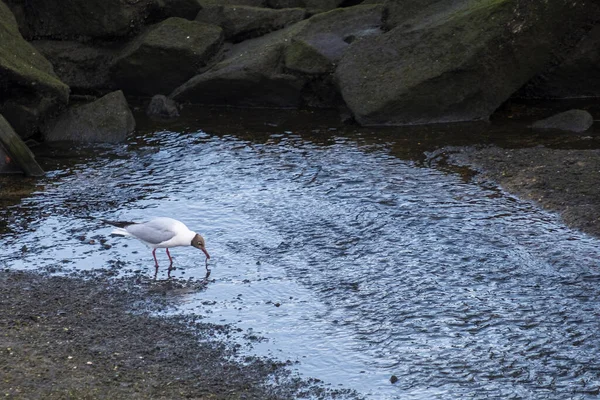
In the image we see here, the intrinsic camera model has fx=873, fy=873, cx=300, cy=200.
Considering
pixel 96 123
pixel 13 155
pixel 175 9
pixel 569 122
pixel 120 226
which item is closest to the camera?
pixel 120 226

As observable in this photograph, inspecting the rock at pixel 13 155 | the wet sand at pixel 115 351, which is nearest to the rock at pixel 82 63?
the rock at pixel 13 155

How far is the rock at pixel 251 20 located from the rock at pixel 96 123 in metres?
4.86

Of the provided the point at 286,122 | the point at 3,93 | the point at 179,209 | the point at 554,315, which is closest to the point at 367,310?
the point at 554,315

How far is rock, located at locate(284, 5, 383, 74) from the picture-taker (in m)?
21.0

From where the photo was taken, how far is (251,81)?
21.4 meters

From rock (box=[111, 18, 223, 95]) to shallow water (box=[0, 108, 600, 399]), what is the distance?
14.4ft

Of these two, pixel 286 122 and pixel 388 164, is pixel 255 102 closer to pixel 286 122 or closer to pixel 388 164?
pixel 286 122

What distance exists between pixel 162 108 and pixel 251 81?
2.30 meters

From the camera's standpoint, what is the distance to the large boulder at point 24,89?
18922mm

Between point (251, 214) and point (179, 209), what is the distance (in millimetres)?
1311

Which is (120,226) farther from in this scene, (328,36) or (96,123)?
(328,36)

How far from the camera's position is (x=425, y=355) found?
30.7 feet

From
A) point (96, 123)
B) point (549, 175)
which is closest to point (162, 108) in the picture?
point (96, 123)

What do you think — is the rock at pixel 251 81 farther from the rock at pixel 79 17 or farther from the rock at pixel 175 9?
the rock at pixel 79 17
